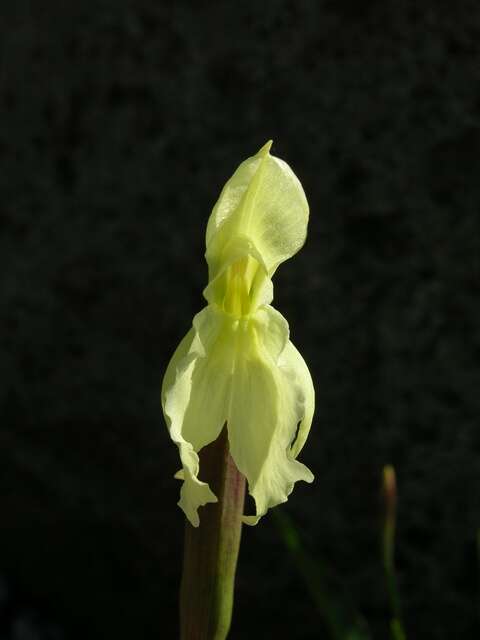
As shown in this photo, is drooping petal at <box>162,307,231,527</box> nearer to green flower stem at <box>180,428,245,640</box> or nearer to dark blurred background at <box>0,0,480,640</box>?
green flower stem at <box>180,428,245,640</box>

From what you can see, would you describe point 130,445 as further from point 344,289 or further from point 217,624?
point 217,624

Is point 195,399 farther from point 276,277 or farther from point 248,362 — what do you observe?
point 276,277

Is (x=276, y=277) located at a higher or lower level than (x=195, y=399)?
higher

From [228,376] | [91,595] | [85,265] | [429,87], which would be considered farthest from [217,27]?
[91,595]

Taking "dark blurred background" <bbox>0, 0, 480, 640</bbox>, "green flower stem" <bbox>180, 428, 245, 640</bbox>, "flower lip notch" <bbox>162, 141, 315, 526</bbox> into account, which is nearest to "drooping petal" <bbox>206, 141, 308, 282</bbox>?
"flower lip notch" <bbox>162, 141, 315, 526</bbox>

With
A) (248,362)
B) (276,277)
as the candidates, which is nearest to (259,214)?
(248,362)

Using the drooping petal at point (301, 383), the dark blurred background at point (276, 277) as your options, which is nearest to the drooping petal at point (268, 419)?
the drooping petal at point (301, 383)
